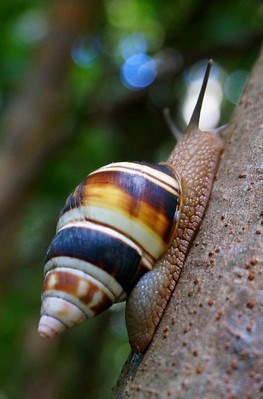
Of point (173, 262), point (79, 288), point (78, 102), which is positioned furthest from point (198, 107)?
point (78, 102)

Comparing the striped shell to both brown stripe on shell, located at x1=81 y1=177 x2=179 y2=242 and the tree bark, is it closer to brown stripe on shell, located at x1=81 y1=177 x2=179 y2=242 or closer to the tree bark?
brown stripe on shell, located at x1=81 y1=177 x2=179 y2=242

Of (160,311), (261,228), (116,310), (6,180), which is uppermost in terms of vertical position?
(261,228)

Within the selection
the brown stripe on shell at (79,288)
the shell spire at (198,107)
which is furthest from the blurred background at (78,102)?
the brown stripe on shell at (79,288)

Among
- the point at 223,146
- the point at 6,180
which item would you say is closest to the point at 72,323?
the point at 223,146

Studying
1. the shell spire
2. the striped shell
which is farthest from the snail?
the shell spire

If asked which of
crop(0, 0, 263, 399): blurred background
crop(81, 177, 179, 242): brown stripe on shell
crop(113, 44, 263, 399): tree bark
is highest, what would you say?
crop(81, 177, 179, 242): brown stripe on shell

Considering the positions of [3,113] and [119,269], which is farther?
[3,113]

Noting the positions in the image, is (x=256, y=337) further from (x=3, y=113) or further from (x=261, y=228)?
(x=3, y=113)
